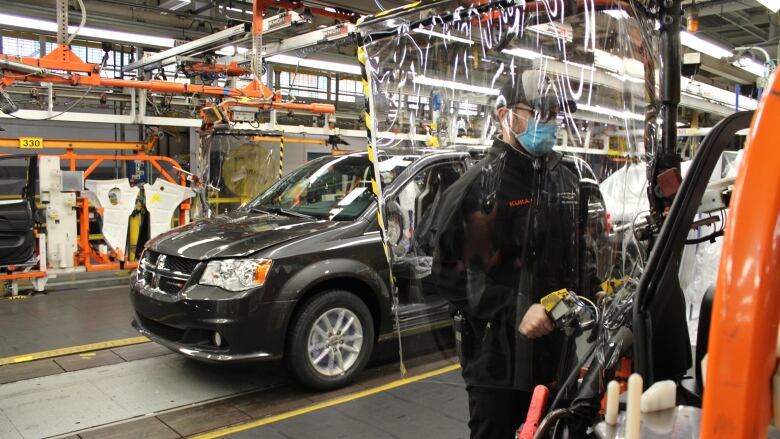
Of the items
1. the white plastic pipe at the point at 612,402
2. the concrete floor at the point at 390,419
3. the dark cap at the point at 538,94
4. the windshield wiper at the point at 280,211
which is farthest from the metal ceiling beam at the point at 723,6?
the white plastic pipe at the point at 612,402

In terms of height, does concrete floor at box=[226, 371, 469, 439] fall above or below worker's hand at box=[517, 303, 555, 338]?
below

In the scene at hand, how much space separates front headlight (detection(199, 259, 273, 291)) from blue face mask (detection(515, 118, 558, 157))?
8.08 feet

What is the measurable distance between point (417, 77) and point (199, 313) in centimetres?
230

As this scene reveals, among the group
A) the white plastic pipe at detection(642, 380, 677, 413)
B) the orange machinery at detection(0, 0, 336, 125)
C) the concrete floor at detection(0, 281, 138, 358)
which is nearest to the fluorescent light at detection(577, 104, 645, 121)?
the white plastic pipe at detection(642, 380, 677, 413)

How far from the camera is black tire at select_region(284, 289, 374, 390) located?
418 centimetres

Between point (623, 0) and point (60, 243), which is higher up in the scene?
point (623, 0)

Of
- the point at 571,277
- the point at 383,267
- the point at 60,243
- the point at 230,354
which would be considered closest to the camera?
the point at 571,277

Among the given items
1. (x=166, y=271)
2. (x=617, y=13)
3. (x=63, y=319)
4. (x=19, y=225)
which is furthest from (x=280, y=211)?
(x=19, y=225)

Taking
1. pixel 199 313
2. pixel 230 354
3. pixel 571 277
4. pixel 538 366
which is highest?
pixel 571 277

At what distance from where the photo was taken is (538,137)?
78.5 inches

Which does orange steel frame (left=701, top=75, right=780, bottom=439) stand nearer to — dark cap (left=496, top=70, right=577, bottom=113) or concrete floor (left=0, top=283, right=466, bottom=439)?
dark cap (left=496, top=70, right=577, bottom=113)

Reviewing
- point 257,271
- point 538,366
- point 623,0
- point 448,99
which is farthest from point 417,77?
point 257,271

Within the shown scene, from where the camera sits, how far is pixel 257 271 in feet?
13.2

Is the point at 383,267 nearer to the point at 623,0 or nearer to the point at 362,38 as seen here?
the point at 362,38
